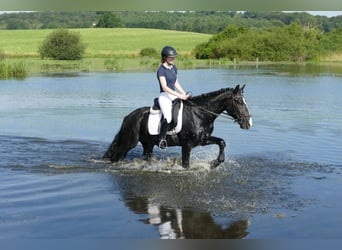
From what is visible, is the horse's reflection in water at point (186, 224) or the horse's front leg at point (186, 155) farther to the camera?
the horse's front leg at point (186, 155)

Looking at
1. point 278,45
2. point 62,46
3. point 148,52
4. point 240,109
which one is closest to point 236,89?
point 240,109

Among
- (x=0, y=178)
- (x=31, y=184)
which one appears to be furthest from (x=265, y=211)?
(x=0, y=178)

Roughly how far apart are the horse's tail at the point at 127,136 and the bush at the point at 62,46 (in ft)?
171

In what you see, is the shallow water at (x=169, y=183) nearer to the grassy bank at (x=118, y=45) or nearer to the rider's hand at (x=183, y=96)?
the rider's hand at (x=183, y=96)

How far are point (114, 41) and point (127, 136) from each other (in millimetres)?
65354

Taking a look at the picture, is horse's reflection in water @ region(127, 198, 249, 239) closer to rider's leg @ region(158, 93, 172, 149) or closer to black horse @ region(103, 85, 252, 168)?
rider's leg @ region(158, 93, 172, 149)

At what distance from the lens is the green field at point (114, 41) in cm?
6794

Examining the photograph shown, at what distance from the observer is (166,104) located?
31.9 ft

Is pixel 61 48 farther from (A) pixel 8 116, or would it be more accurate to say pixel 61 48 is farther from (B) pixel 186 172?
(B) pixel 186 172

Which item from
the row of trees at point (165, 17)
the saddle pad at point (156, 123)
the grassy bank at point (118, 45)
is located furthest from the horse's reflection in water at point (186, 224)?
the grassy bank at point (118, 45)

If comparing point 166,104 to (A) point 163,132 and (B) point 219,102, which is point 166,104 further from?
(B) point 219,102

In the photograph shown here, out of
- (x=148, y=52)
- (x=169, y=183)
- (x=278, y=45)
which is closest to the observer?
(x=169, y=183)

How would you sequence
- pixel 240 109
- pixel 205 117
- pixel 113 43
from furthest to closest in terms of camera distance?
1. pixel 113 43
2. pixel 205 117
3. pixel 240 109

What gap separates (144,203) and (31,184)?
2251 mm
